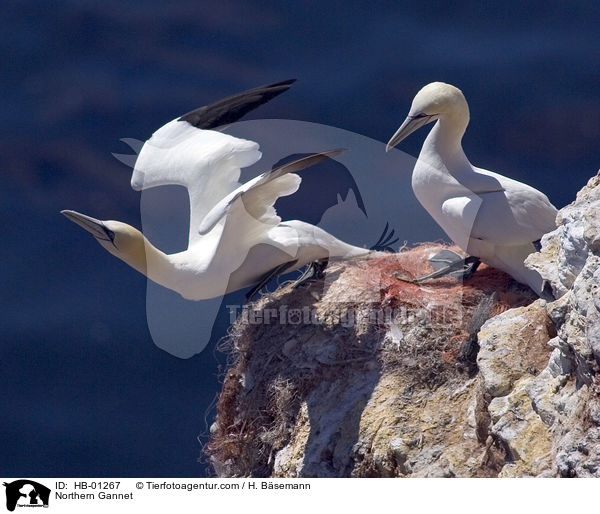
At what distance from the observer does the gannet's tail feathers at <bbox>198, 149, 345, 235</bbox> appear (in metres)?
8.90

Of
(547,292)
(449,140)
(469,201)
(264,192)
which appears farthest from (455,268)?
(547,292)

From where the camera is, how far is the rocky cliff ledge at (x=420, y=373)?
22.2 ft

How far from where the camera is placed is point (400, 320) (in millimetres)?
9430

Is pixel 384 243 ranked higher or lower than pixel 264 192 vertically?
lower

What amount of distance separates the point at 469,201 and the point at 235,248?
6.91 feet

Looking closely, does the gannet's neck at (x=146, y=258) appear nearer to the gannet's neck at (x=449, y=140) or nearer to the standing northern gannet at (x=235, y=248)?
the standing northern gannet at (x=235, y=248)

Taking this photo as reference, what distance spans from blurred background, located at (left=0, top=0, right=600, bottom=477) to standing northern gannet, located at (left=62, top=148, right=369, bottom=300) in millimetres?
4495

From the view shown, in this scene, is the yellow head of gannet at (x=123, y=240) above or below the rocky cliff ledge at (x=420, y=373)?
above

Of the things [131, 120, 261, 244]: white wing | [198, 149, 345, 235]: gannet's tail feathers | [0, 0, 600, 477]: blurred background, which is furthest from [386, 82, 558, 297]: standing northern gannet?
[0, 0, 600, 477]: blurred background

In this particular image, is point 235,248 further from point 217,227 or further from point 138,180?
point 138,180

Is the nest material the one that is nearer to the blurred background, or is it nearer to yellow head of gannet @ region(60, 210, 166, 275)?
yellow head of gannet @ region(60, 210, 166, 275)

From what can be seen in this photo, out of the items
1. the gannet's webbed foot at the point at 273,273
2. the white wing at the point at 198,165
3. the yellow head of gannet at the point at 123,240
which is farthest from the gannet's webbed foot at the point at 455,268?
the yellow head of gannet at the point at 123,240
